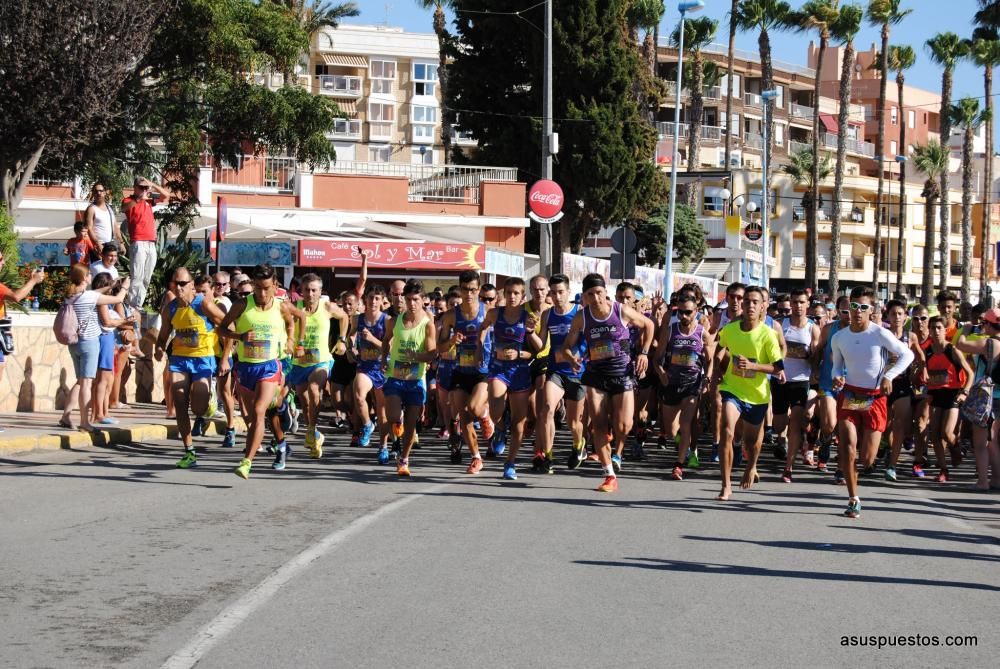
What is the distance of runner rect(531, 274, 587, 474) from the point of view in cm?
1364

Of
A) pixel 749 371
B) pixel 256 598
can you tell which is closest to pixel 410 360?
pixel 749 371

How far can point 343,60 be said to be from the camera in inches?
3531

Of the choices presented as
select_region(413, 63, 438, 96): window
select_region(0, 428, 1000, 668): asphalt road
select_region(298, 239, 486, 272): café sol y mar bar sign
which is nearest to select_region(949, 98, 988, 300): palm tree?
select_region(413, 63, 438, 96): window

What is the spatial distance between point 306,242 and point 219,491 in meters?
16.8

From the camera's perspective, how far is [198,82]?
28016 millimetres

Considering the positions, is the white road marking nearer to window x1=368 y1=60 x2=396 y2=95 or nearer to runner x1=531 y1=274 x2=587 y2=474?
runner x1=531 y1=274 x2=587 y2=474

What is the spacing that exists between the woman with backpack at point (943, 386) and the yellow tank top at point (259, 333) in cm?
781

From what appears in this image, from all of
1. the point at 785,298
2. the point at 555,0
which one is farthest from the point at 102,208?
the point at 555,0

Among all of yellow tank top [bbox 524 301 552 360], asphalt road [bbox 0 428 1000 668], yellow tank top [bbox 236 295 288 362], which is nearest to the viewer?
asphalt road [bbox 0 428 1000 668]

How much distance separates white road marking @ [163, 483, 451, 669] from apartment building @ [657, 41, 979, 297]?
2592 inches

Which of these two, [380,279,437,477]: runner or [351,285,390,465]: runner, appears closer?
[380,279,437,477]: runner

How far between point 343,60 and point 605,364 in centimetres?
7958

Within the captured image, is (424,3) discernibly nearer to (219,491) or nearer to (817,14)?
(817,14)

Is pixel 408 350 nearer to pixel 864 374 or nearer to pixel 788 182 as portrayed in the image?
pixel 864 374
